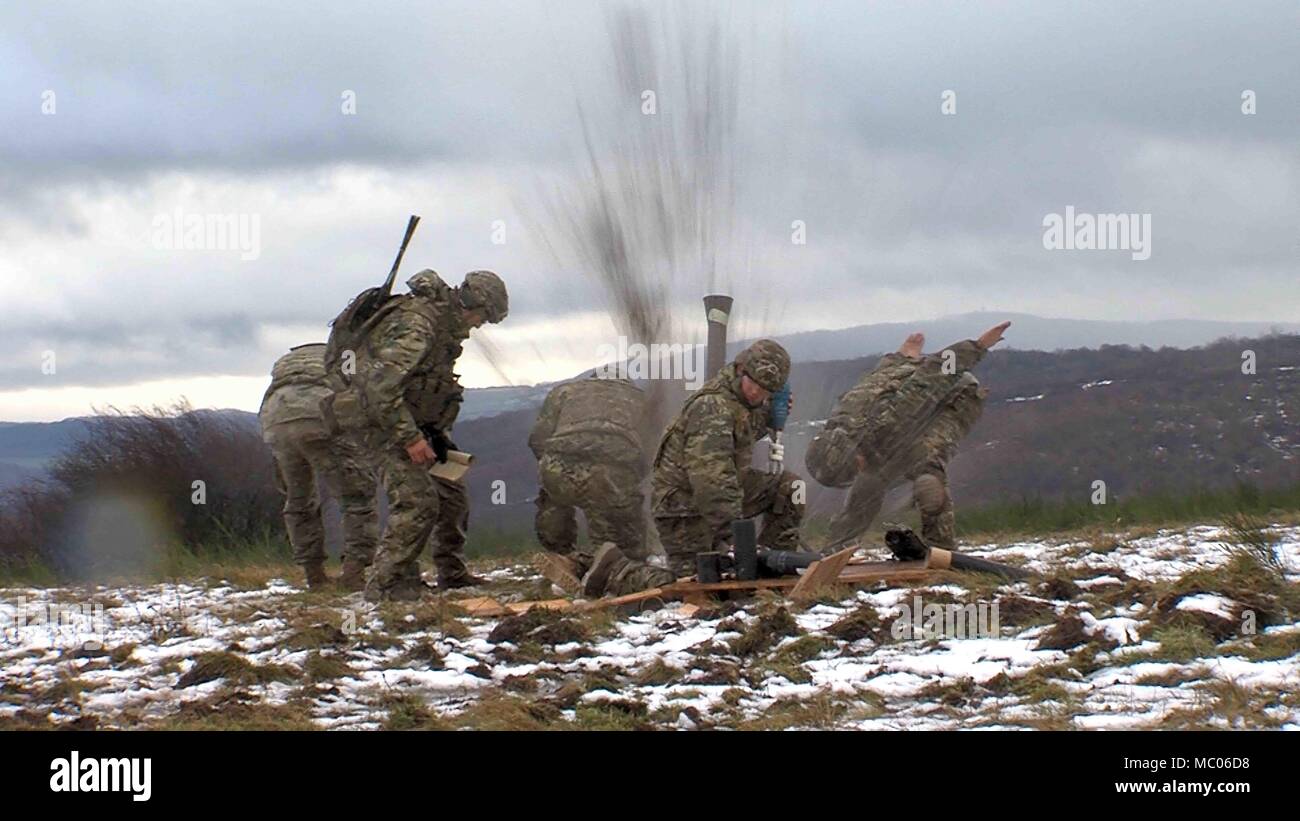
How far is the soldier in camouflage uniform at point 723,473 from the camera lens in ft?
34.3

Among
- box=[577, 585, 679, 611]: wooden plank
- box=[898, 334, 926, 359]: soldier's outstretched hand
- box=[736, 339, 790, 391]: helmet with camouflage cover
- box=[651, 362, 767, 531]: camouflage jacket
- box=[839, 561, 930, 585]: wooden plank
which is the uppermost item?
box=[898, 334, 926, 359]: soldier's outstretched hand

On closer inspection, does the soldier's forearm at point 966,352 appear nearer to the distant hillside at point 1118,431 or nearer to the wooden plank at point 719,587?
the wooden plank at point 719,587

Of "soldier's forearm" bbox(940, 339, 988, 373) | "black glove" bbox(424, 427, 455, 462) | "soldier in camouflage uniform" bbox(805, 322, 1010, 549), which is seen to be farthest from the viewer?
"soldier's forearm" bbox(940, 339, 988, 373)

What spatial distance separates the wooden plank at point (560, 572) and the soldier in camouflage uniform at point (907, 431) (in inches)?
89.1

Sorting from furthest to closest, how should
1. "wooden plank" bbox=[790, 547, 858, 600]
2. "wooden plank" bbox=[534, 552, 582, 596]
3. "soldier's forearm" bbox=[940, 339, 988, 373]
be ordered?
"soldier's forearm" bbox=[940, 339, 988, 373] < "wooden plank" bbox=[534, 552, 582, 596] < "wooden plank" bbox=[790, 547, 858, 600]

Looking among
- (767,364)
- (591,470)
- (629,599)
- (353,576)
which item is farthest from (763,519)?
(353,576)

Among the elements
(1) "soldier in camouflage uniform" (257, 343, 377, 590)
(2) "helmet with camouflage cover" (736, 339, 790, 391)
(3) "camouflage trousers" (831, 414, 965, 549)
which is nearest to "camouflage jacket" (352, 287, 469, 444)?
(1) "soldier in camouflage uniform" (257, 343, 377, 590)

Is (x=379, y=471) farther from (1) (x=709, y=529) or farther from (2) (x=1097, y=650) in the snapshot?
(2) (x=1097, y=650)

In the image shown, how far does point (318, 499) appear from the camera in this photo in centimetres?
1200

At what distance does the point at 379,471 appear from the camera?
10867mm

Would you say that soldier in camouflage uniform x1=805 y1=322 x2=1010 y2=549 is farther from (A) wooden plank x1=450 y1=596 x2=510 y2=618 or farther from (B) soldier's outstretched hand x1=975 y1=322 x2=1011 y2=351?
(A) wooden plank x1=450 y1=596 x2=510 y2=618

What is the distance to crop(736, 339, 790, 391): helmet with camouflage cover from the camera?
1053 cm

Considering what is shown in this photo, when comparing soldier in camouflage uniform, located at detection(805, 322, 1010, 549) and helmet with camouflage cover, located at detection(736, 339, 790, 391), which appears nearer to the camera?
helmet with camouflage cover, located at detection(736, 339, 790, 391)

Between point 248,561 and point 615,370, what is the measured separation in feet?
14.3
